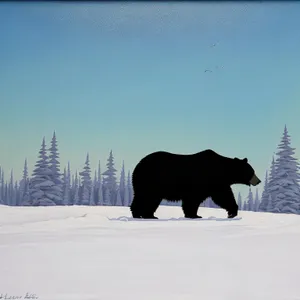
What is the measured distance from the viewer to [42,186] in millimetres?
30672

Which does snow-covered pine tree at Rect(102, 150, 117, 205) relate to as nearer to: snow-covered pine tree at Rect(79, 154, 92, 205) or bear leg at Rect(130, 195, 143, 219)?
snow-covered pine tree at Rect(79, 154, 92, 205)

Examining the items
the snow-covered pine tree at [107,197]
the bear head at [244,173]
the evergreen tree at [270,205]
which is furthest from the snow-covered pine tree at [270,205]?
the snow-covered pine tree at [107,197]

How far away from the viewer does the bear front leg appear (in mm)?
10906

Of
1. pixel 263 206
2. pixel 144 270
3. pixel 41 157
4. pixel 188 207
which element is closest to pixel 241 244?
pixel 144 270

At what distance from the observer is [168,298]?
3.76 m

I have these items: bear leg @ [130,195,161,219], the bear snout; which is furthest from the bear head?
bear leg @ [130,195,161,219]

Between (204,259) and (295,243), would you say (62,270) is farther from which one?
(295,243)

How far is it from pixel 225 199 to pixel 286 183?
1541 cm

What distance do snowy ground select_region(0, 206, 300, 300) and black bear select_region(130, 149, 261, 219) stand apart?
3410mm

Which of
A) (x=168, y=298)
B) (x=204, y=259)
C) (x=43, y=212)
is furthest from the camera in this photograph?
(x=43, y=212)

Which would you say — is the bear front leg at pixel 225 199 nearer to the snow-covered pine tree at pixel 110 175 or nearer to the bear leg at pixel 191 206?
the bear leg at pixel 191 206

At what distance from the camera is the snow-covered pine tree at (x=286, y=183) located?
2464cm

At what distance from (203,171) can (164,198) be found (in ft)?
4.12

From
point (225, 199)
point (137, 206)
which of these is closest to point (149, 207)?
point (137, 206)
